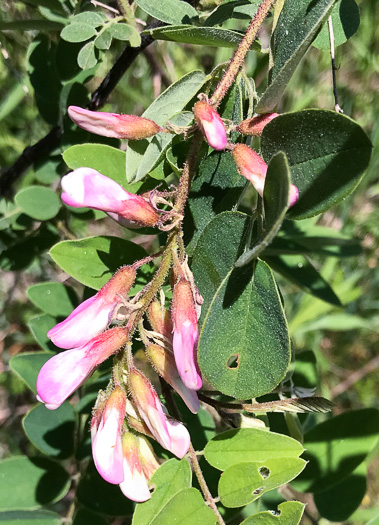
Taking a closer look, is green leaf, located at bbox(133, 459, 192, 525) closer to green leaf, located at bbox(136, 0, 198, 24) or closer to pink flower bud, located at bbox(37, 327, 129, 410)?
pink flower bud, located at bbox(37, 327, 129, 410)

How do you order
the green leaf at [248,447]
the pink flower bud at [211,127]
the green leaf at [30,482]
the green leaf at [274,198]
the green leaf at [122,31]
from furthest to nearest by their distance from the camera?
the green leaf at [30,482] < the green leaf at [122,31] < the green leaf at [248,447] < the pink flower bud at [211,127] < the green leaf at [274,198]

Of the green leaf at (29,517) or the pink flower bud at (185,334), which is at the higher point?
the pink flower bud at (185,334)

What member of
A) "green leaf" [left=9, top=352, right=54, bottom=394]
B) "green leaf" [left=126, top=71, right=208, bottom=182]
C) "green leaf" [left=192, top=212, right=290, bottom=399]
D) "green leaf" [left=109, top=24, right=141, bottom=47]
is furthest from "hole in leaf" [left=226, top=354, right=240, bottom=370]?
"green leaf" [left=109, top=24, right=141, bottom=47]

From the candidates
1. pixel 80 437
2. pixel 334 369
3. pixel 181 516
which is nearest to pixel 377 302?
pixel 334 369

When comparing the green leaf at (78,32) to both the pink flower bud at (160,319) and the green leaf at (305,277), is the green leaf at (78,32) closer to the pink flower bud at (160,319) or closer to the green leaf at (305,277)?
the pink flower bud at (160,319)

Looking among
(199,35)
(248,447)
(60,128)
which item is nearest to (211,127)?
(199,35)

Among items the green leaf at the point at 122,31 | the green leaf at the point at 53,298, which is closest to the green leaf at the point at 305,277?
the green leaf at the point at 53,298
